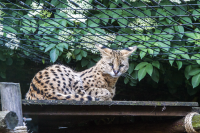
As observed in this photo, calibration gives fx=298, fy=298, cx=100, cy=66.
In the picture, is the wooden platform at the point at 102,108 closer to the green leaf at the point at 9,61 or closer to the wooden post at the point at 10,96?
the wooden post at the point at 10,96

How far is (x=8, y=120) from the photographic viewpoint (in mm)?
2150

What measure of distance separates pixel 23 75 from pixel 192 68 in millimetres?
2994

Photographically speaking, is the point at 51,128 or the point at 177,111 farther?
the point at 51,128

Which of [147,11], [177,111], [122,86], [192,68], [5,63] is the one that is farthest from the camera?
[122,86]

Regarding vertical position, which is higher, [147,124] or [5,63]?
[5,63]

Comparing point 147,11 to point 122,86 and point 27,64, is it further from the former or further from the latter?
point 27,64

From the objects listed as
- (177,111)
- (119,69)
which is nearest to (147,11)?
(119,69)

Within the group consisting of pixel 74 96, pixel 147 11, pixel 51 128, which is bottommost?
pixel 51 128

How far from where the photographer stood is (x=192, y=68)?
423 cm

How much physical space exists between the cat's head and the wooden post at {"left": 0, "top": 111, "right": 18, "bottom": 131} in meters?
1.91

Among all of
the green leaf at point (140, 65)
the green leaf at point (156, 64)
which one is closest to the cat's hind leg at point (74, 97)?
the green leaf at point (140, 65)

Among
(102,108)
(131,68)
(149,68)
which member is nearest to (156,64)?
(149,68)

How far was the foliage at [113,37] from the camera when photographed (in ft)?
12.6

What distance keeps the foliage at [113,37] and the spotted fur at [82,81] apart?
20 cm
